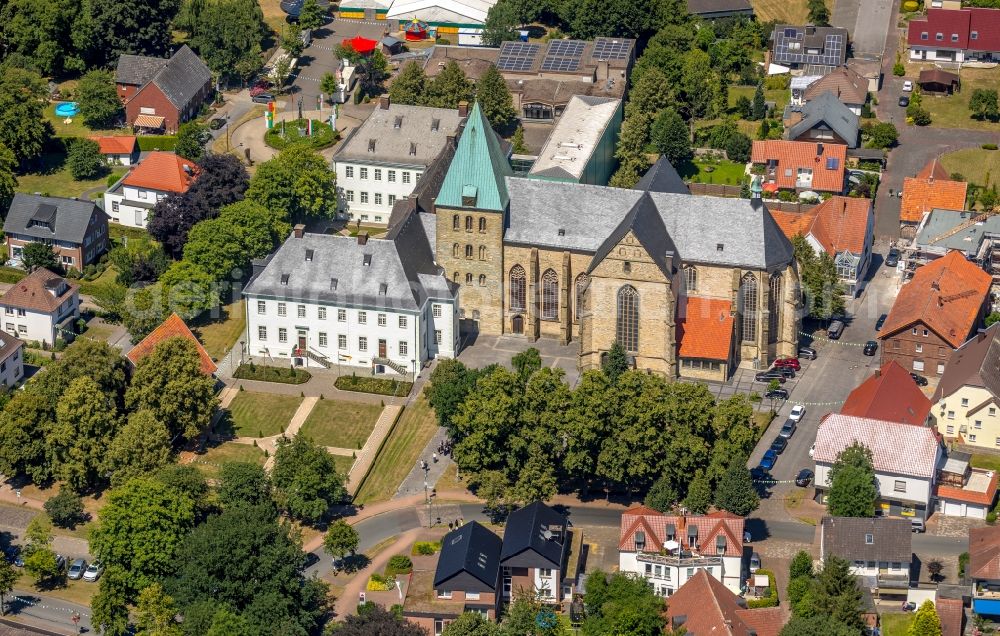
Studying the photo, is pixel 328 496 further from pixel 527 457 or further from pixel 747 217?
pixel 747 217

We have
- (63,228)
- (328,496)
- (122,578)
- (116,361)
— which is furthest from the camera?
(63,228)

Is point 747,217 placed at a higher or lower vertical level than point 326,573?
higher

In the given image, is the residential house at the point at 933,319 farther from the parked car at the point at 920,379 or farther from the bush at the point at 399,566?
the bush at the point at 399,566

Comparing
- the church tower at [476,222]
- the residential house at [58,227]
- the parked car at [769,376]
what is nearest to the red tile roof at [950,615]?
the parked car at [769,376]

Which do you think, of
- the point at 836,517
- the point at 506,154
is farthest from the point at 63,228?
the point at 836,517

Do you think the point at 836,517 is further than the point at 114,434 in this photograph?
No

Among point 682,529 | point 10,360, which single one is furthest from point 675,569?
point 10,360
